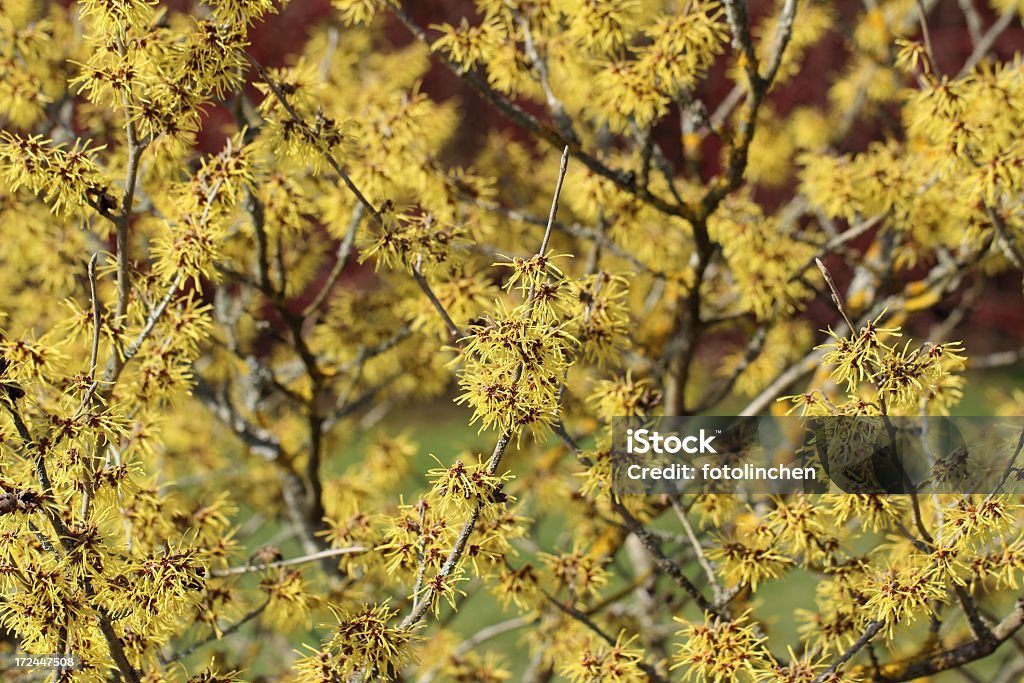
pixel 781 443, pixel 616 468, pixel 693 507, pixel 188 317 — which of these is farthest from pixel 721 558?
pixel 188 317

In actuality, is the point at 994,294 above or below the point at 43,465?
above

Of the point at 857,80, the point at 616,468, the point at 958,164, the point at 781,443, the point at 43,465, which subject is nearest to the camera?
the point at 43,465

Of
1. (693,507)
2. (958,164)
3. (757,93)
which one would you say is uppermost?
(757,93)

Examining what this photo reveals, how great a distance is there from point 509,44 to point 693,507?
112cm

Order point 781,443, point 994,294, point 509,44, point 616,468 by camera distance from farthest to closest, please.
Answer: point 994,294, point 781,443, point 509,44, point 616,468

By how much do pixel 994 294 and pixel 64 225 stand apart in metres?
7.73

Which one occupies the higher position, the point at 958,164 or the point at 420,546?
the point at 958,164

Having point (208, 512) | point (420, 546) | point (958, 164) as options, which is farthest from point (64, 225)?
point (958, 164)

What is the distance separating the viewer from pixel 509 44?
7.48 ft

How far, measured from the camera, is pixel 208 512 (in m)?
1.92

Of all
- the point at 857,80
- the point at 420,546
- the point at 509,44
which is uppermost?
the point at 857,80

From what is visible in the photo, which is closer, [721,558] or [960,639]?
[721,558]

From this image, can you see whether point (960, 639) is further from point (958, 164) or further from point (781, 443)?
point (958, 164)

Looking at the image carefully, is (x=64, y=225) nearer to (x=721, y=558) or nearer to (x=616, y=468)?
(x=616, y=468)
